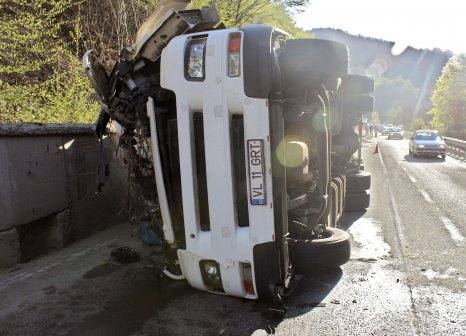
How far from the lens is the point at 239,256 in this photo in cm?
343

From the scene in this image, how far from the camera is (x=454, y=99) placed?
51.7m

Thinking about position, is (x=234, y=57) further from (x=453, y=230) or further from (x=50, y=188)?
(x=453, y=230)

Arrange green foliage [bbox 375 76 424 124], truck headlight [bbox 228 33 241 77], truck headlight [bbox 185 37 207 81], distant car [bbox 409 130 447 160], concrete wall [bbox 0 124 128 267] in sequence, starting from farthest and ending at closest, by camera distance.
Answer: green foliage [bbox 375 76 424 124]
distant car [bbox 409 130 447 160]
concrete wall [bbox 0 124 128 267]
truck headlight [bbox 185 37 207 81]
truck headlight [bbox 228 33 241 77]

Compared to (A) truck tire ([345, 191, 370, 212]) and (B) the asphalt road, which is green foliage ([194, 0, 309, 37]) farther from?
(B) the asphalt road

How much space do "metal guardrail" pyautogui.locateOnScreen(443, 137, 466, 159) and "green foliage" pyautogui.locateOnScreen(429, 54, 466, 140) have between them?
Result: 2453 centimetres

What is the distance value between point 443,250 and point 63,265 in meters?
4.93

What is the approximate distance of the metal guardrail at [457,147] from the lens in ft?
84.5

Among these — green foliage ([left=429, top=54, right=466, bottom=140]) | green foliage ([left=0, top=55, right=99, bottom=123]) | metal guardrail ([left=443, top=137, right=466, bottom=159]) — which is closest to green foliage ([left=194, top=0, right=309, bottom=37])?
green foliage ([left=0, top=55, right=99, bottom=123])

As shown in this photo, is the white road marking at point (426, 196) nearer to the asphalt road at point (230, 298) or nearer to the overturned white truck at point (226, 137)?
the asphalt road at point (230, 298)

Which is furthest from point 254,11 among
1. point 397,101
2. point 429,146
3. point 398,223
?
point 397,101

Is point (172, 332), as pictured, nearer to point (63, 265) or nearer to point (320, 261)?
point (320, 261)

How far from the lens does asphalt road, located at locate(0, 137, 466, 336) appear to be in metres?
3.46

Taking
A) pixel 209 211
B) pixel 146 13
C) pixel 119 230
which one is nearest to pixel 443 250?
pixel 209 211

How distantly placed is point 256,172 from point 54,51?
775 centimetres
